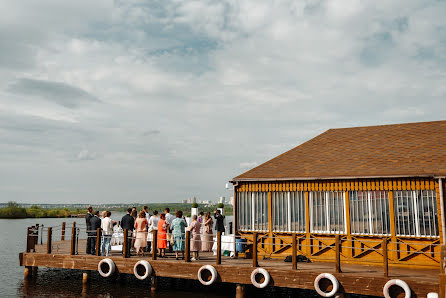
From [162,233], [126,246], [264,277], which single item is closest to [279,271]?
[264,277]

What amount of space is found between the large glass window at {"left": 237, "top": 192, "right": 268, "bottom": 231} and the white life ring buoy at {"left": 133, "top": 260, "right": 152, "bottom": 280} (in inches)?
170

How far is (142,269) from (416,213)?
10434 mm

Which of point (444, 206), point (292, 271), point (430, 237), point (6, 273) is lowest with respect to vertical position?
point (6, 273)

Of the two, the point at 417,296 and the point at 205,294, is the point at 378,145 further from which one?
the point at 205,294

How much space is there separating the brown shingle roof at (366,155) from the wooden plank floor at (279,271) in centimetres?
347

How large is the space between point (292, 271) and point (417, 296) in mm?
3761

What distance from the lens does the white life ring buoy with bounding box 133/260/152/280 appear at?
15453mm

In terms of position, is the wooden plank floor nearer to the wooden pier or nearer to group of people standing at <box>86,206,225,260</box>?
the wooden pier

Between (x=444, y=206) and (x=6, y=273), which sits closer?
(x=444, y=206)

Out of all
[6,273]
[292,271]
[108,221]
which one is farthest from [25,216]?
[292,271]

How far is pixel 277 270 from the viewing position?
44.7 ft

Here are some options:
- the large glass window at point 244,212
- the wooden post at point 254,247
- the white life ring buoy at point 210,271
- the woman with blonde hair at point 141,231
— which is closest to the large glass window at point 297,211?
the large glass window at point 244,212

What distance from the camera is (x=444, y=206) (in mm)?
14047

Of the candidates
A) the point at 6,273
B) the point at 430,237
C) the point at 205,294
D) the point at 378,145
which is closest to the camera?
the point at 430,237
